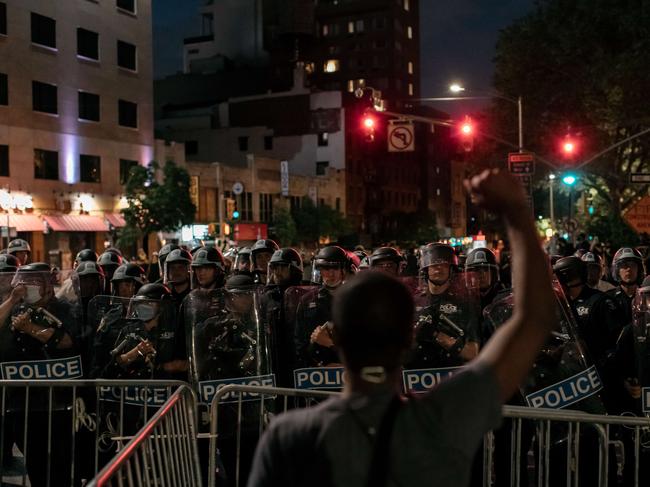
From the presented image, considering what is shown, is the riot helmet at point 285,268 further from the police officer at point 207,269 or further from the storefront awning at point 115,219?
the storefront awning at point 115,219

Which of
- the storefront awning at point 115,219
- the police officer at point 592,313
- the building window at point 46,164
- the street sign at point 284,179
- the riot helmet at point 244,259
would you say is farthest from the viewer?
the street sign at point 284,179

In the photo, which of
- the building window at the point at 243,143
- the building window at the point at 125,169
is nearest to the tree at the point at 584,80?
the building window at the point at 125,169

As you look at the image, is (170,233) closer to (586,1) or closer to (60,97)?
(60,97)

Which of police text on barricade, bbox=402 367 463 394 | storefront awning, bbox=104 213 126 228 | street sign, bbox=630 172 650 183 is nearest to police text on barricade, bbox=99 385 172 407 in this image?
police text on barricade, bbox=402 367 463 394

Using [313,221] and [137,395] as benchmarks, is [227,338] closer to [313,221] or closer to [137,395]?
[137,395]

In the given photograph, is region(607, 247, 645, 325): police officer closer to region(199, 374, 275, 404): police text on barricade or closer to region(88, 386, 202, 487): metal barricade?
region(199, 374, 275, 404): police text on barricade

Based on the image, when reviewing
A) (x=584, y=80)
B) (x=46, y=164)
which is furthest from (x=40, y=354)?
(x=46, y=164)

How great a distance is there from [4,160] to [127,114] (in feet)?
31.1

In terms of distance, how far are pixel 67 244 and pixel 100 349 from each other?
115ft

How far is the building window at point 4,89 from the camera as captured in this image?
118ft

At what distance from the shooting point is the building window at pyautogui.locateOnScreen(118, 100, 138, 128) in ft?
143

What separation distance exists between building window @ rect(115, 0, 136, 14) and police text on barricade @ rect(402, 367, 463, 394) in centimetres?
4122

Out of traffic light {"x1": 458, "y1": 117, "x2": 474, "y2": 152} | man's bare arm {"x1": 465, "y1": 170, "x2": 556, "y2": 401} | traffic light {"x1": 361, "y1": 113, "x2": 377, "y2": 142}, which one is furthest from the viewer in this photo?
traffic light {"x1": 458, "y1": 117, "x2": 474, "y2": 152}

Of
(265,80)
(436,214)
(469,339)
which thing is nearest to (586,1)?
(469,339)
